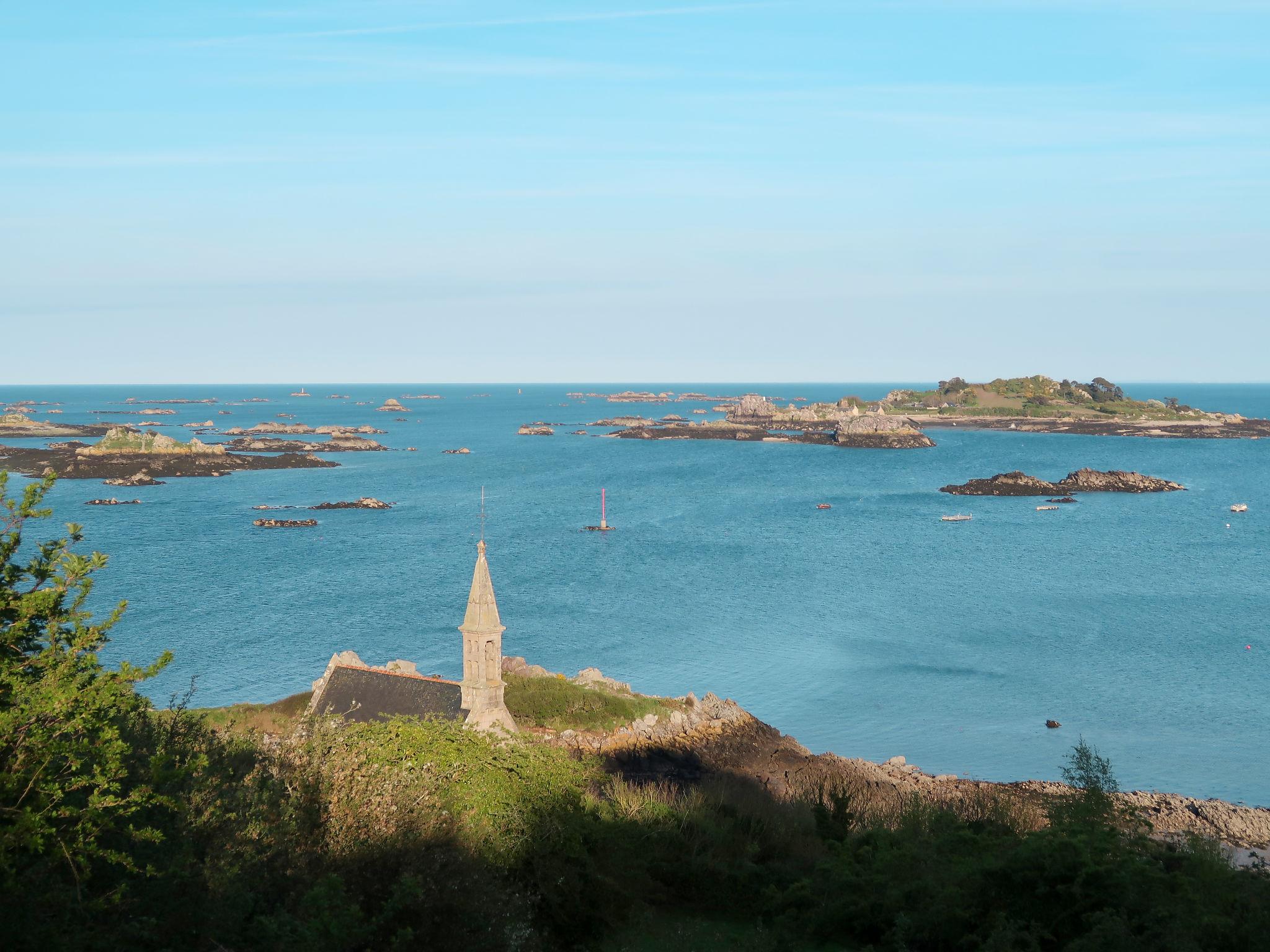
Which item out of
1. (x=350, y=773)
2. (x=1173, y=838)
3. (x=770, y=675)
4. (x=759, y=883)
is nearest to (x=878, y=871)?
(x=759, y=883)

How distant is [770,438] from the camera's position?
7382 inches

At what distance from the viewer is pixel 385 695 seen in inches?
1046

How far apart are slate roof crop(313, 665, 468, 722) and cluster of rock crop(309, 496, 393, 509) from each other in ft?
229

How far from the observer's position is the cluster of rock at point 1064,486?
112494 mm

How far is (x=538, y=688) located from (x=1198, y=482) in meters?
113

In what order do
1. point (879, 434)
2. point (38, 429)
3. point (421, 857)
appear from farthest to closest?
point (879, 434) → point (38, 429) → point (421, 857)

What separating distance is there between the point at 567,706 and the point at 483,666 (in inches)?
398

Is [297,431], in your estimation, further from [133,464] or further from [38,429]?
[133,464]

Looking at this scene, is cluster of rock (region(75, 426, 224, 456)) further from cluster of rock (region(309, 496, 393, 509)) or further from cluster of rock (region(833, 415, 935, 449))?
cluster of rock (region(833, 415, 935, 449))

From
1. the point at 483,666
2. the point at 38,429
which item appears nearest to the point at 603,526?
the point at 483,666

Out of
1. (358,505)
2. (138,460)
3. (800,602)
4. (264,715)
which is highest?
(138,460)

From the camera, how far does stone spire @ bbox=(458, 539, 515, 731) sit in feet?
82.5

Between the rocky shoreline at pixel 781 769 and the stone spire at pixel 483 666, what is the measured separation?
567cm

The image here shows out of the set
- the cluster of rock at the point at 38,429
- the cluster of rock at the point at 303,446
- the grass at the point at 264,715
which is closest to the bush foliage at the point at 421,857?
the grass at the point at 264,715
